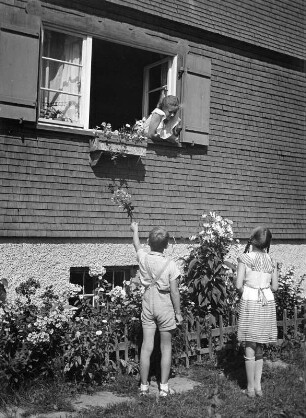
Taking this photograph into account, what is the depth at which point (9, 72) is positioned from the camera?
6.48 metres

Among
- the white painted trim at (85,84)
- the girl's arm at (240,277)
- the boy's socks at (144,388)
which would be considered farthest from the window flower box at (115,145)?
the boy's socks at (144,388)

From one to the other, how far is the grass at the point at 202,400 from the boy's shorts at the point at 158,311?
0.66 meters

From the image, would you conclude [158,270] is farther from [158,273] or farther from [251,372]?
[251,372]

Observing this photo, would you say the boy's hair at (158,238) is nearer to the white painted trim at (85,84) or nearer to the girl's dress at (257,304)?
the girl's dress at (257,304)

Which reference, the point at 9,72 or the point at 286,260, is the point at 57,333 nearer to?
the point at 9,72

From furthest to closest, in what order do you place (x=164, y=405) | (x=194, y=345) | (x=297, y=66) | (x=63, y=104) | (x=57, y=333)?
(x=297, y=66) → (x=63, y=104) → (x=194, y=345) → (x=57, y=333) → (x=164, y=405)

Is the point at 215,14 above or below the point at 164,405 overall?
above

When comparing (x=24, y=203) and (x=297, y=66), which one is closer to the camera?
(x=24, y=203)

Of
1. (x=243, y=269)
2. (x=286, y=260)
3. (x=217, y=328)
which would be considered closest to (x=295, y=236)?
(x=286, y=260)

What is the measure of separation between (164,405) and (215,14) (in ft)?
20.1

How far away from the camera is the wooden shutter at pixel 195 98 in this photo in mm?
8078

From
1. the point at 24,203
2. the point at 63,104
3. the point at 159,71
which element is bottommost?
the point at 24,203

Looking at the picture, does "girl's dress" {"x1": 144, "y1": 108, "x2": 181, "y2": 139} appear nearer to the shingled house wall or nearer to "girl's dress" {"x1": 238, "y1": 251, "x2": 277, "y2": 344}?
the shingled house wall

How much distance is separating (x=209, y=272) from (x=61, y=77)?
3.17 meters
